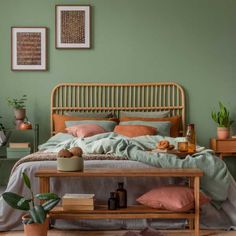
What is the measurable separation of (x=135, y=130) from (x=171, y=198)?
1.98m

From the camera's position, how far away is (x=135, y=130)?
228 inches

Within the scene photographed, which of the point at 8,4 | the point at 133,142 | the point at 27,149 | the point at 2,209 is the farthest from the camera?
the point at 8,4

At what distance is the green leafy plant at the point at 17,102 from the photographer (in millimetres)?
6391

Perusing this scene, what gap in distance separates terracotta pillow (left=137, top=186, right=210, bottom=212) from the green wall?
274 centimetres

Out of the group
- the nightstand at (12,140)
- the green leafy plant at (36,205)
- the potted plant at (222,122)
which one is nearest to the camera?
the green leafy plant at (36,205)

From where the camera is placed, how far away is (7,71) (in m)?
6.62

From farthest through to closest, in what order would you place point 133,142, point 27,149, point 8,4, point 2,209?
1. point 8,4
2. point 27,149
3. point 133,142
4. point 2,209

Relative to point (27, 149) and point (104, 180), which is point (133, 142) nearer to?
point (104, 180)

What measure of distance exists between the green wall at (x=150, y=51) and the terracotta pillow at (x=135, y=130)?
96 cm

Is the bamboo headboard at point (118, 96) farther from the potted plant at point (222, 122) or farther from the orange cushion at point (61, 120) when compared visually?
the potted plant at point (222, 122)

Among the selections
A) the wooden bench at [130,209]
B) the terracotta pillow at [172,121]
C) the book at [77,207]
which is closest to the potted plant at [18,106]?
the terracotta pillow at [172,121]

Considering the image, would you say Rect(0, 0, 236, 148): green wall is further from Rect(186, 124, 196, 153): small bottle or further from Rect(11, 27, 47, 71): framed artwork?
Rect(186, 124, 196, 153): small bottle

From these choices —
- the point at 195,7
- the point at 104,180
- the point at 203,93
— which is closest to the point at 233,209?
the point at 104,180

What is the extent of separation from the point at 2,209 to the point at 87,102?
Result: 2690mm
